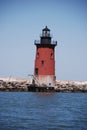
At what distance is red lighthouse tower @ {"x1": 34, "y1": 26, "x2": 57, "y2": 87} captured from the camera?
5991 cm

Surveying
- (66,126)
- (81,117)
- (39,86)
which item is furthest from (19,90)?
(66,126)

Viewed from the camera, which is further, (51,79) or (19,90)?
(19,90)

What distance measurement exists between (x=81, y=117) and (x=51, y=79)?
30931 millimetres

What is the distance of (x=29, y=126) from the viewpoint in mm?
25062

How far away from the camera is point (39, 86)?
6112cm

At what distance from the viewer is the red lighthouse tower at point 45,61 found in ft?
197

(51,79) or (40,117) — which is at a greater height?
(51,79)

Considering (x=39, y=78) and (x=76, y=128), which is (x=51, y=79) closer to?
(x=39, y=78)

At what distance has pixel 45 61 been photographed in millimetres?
60000

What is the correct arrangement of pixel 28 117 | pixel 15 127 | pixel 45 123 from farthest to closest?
1. pixel 28 117
2. pixel 45 123
3. pixel 15 127

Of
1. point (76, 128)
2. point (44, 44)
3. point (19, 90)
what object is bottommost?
point (76, 128)

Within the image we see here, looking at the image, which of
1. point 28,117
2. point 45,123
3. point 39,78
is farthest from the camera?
point 39,78

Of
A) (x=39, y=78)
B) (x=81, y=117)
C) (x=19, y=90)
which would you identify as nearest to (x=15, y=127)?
(x=81, y=117)

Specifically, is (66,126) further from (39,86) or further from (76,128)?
(39,86)
